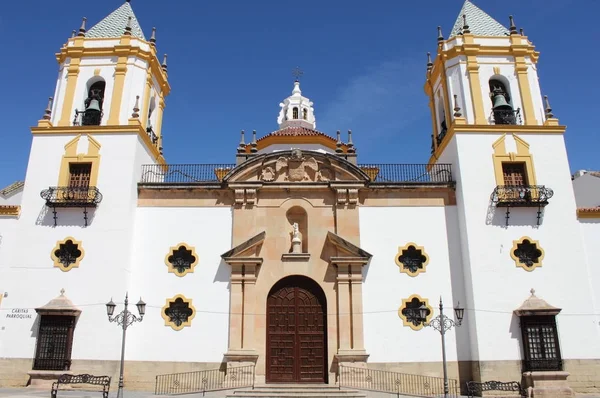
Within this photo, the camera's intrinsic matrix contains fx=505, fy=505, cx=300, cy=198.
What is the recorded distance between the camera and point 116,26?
2138cm

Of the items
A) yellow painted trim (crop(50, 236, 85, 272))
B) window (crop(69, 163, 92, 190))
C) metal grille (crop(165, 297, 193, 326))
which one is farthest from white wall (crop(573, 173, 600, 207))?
yellow painted trim (crop(50, 236, 85, 272))

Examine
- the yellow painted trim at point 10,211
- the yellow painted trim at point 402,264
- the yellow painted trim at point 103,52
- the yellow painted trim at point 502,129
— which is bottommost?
the yellow painted trim at point 402,264

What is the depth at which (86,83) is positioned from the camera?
20094mm

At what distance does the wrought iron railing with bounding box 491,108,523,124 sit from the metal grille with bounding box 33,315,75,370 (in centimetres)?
1688

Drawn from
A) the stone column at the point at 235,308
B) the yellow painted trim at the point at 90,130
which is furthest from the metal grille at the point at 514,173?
the yellow painted trim at the point at 90,130

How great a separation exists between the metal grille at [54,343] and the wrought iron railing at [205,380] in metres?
3.10

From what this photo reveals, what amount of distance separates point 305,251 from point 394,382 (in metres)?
5.40

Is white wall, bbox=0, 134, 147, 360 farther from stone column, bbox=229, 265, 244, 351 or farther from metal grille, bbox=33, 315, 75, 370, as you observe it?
stone column, bbox=229, 265, 244, 351

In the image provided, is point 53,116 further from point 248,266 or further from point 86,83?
point 248,266

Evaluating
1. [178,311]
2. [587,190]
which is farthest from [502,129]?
[178,311]

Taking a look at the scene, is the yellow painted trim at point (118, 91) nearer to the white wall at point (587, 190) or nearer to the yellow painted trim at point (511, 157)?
the yellow painted trim at point (511, 157)

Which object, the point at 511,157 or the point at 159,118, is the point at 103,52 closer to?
the point at 159,118

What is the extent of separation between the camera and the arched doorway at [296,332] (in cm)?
1714

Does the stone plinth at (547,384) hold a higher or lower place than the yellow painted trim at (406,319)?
lower
